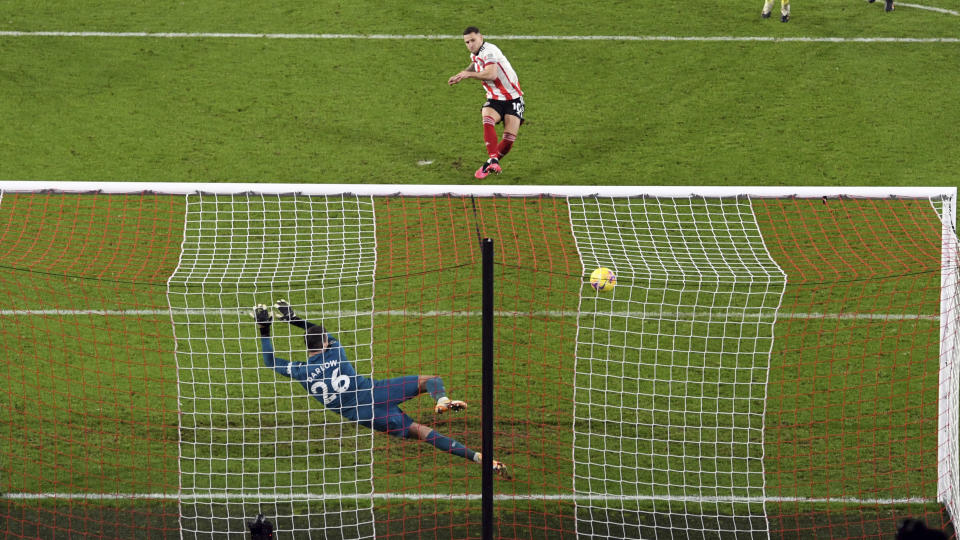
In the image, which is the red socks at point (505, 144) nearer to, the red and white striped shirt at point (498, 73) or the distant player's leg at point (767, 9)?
the red and white striped shirt at point (498, 73)

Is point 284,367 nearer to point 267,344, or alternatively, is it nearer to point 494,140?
point 267,344

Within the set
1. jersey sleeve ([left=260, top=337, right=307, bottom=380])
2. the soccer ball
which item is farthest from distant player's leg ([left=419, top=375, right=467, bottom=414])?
the soccer ball

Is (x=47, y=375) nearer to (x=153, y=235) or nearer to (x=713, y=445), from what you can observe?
(x=153, y=235)

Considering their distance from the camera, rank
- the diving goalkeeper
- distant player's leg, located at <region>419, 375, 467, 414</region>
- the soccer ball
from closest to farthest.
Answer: distant player's leg, located at <region>419, 375, 467, 414</region>
the diving goalkeeper
the soccer ball

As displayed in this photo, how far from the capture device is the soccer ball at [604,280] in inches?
434

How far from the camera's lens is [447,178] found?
13.1m

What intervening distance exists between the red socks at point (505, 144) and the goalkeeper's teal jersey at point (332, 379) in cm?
440

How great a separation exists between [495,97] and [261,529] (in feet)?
20.3

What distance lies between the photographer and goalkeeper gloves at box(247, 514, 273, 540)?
8.15 m

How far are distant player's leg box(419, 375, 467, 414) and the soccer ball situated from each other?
2.44m

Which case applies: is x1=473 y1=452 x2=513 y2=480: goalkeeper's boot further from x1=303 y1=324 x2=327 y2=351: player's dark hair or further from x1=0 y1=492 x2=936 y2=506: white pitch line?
x1=303 y1=324 x2=327 y2=351: player's dark hair

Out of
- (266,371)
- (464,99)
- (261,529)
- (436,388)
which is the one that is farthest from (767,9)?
(261,529)

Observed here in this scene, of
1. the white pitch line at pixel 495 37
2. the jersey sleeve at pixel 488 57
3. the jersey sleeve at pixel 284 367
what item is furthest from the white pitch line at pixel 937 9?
the jersey sleeve at pixel 284 367

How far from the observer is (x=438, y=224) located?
12.3 meters
